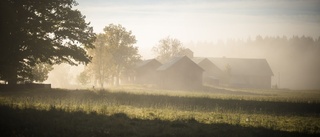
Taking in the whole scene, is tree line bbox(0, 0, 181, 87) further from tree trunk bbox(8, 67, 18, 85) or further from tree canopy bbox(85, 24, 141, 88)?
tree canopy bbox(85, 24, 141, 88)

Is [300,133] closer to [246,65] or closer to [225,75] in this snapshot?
[225,75]

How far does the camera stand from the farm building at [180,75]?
6812cm

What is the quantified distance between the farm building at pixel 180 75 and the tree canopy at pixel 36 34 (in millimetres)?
36718

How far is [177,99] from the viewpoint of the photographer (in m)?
29.0

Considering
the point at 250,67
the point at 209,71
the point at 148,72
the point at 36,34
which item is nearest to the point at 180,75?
the point at 148,72

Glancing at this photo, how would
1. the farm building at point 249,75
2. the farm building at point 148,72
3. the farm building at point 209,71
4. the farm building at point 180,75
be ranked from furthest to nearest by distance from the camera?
the farm building at point 209,71
the farm building at point 249,75
the farm building at point 148,72
the farm building at point 180,75

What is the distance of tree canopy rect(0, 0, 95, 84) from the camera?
90.6 feet

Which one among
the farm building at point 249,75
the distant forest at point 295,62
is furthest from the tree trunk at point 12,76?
the distant forest at point 295,62

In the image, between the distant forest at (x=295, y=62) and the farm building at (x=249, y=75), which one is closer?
the farm building at (x=249, y=75)

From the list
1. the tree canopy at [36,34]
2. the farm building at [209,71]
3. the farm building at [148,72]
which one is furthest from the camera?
the farm building at [209,71]

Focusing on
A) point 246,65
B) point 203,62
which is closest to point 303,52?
point 246,65

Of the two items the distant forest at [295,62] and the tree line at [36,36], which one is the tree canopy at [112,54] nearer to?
the tree line at [36,36]

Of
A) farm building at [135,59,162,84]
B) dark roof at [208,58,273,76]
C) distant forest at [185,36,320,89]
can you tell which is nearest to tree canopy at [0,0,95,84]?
farm building at [135,59,162,84]

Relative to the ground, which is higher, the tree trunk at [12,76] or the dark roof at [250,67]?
the dark roof at [250,67]
